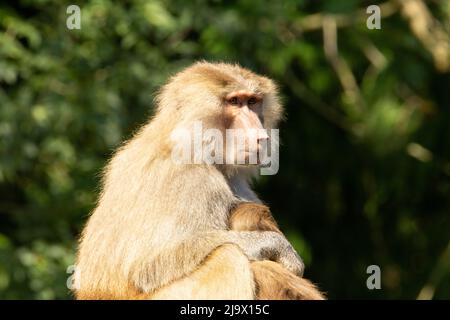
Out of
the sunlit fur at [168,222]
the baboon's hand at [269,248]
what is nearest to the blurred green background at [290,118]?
the sunlit fur at [168,222]

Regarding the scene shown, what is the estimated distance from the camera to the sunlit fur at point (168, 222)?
6.27 metres

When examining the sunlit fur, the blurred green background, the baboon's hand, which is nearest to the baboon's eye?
the sunlit fur

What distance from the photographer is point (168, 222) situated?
6.36 m

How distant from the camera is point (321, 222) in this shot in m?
14.6

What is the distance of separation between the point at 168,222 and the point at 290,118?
309 inches

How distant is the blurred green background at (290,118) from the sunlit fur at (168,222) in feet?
11.7

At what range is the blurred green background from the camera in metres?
10.9

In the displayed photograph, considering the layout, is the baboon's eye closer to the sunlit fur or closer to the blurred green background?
the sunlit fur

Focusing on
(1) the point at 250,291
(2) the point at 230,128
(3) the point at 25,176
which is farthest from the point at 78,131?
(1) the point at 250,291

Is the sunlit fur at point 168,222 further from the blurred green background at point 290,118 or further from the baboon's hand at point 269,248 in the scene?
the blurred green background at point 290,118

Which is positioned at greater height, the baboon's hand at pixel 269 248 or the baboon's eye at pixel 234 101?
the baboon's eye at pixel 234 101

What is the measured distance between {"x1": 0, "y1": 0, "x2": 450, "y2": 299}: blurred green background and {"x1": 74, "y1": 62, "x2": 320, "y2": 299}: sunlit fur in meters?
3.57

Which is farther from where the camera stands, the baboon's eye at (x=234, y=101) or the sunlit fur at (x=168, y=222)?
the baboon's eye at (x=234, y=101)

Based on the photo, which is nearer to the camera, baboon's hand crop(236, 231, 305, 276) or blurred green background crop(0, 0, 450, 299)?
baboon's hand crop(236, 231, 305, 276)
